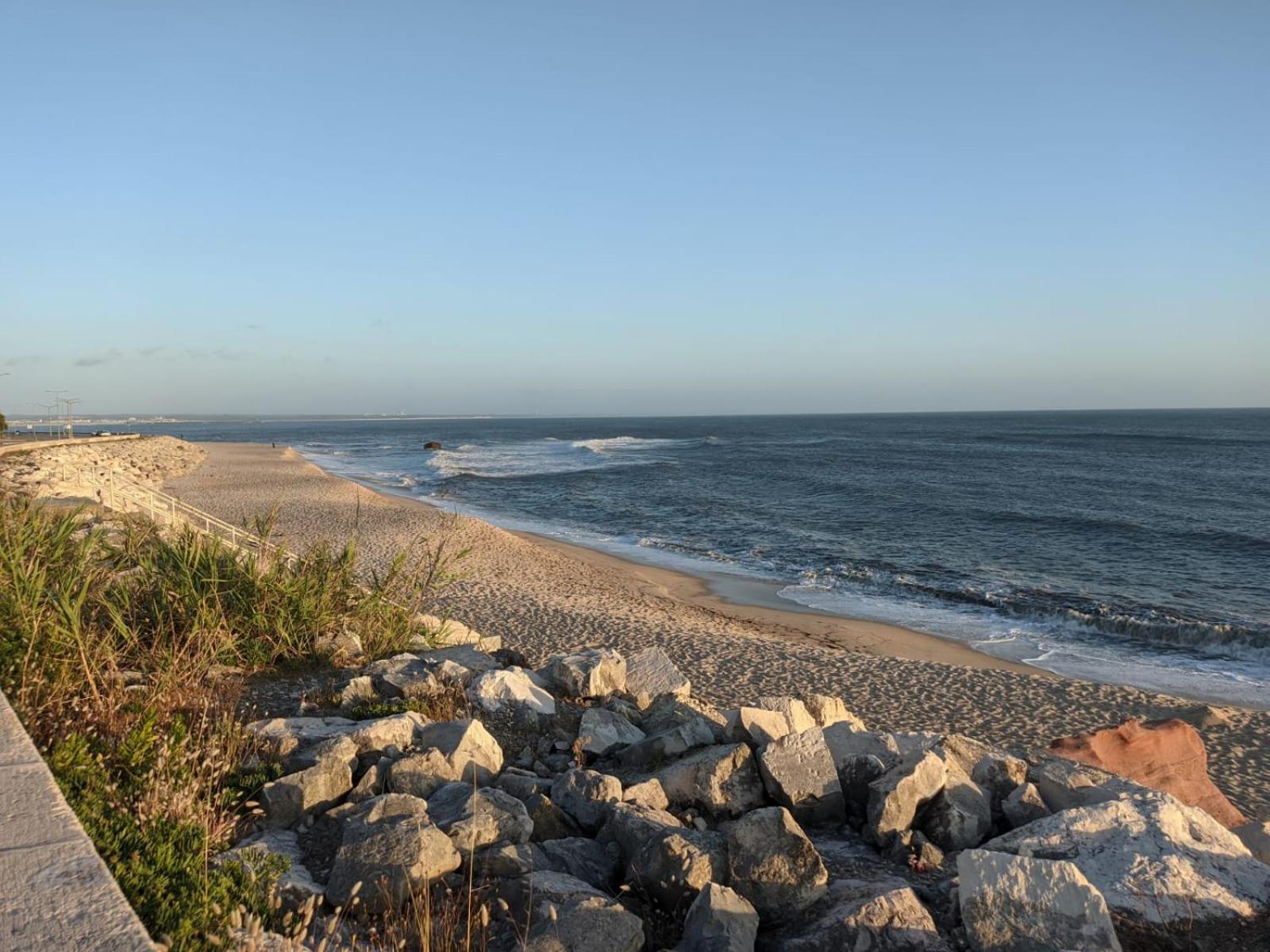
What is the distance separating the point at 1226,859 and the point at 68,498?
2188cm

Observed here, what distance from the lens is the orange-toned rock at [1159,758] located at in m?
7.18

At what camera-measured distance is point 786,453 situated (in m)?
73.1

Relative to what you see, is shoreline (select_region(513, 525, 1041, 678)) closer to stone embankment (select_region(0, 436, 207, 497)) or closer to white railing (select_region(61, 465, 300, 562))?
white railing (select_region(61, 465, 300, 562))

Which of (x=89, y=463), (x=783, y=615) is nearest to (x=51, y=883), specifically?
(x=783, y=615)

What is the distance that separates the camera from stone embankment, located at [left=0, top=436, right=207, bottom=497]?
73.3 ft

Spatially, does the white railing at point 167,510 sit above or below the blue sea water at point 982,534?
above

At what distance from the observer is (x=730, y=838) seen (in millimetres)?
4754

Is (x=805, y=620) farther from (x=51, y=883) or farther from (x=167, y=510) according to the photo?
(x=51, y=883)

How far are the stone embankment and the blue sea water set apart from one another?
1081cm

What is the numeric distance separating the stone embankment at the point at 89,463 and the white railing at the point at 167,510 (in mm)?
517

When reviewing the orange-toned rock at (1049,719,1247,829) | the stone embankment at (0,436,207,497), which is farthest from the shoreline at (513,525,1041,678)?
the stone embankment at (0,436,207,497)

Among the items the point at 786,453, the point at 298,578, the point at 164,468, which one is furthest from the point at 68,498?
the point at 786,453

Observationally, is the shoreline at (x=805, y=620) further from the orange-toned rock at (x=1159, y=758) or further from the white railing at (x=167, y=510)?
the white railing at (x=167, y=510)

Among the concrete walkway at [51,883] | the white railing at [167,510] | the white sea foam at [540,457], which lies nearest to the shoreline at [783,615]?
the white railing at [167,510]
